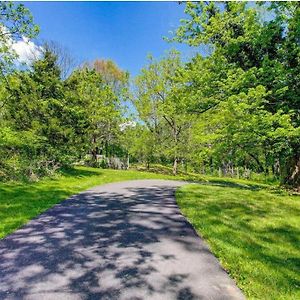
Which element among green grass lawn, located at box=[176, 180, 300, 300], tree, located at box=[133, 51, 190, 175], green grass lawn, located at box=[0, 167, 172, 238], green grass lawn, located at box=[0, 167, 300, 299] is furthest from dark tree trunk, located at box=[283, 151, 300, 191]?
tree, located at box=[133, 51, 190, 175]

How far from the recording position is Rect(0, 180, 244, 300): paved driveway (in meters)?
4.43

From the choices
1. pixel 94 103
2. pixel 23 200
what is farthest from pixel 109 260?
pixel 94 103

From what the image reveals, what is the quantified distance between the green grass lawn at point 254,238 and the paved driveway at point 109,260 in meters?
0.35

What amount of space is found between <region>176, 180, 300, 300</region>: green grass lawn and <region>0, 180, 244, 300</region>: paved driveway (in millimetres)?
345

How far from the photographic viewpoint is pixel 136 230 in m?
7.57

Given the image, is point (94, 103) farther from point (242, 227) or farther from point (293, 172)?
point (242, 227)

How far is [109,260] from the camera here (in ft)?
18.3

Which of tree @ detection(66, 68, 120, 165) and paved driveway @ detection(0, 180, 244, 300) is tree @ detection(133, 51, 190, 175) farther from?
paved driveway @ detection(0, 180, 244, 300)

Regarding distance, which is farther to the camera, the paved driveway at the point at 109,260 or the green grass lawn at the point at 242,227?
the green grass lawn at the point at 242,227

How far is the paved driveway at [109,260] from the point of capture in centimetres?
443

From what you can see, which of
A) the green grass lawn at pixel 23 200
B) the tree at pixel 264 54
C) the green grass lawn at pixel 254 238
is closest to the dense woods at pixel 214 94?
the tree at pixel 264 54

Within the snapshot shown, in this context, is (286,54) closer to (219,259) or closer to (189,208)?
(189,208)

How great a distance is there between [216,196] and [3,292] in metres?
10.4

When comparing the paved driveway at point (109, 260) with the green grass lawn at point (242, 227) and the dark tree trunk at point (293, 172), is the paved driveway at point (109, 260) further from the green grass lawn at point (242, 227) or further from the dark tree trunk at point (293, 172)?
the dark tree trunk at point (293, 172)
